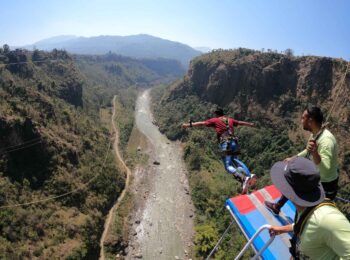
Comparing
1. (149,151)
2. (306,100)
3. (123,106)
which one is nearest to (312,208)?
(306,100)

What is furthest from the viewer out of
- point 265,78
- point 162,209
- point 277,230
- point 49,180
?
point 265,78

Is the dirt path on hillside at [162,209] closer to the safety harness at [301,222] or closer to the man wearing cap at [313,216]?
the safety harness at [301,222]

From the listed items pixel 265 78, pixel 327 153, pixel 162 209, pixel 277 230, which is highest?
pixel 327 153

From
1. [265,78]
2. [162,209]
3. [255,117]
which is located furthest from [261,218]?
[265,78]

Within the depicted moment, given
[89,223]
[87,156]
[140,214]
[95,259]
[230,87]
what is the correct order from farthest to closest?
[230,87], [87,156], [140,214], [89,223], [95,259]

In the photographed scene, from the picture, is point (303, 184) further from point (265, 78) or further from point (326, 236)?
point (265, 78)

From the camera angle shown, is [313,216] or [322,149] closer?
[313,216]

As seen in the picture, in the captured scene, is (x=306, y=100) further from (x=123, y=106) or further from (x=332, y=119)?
(x=123, y=106)
